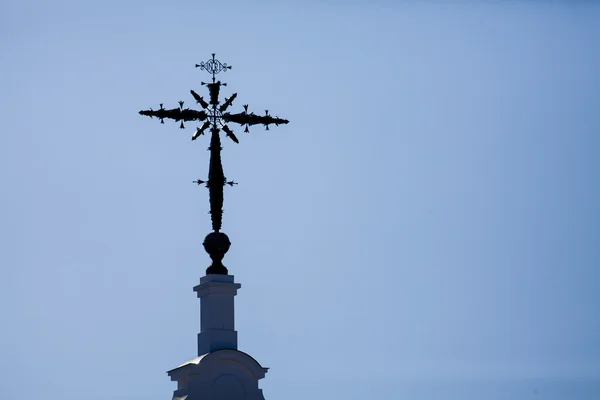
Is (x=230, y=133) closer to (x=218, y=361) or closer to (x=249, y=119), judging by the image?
(x=249, y=119)

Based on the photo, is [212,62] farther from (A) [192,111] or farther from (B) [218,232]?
(B) [218,232]

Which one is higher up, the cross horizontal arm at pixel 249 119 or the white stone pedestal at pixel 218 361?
the cross horizontal arm at pixel 249 119

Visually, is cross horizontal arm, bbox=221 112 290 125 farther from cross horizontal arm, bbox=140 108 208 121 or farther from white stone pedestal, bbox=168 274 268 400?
white stone pedestal, bbox=168 274 268 400

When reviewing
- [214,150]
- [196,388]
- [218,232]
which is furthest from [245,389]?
[214,150]

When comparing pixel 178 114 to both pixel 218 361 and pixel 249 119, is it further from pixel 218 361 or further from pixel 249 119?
pixel 218 361

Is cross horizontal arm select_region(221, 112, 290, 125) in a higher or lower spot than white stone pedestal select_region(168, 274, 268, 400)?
higher

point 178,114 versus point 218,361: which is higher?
point 178,114

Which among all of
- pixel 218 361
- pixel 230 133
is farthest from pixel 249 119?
pixel 218 361

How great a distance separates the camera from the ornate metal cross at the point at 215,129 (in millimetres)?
35438

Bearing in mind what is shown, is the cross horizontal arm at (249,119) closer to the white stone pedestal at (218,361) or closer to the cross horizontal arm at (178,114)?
the cross horizontal arm at (178,114)

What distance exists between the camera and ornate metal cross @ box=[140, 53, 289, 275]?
116ft

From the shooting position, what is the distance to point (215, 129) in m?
36.3

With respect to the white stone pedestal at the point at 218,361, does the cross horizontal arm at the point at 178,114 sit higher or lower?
higher

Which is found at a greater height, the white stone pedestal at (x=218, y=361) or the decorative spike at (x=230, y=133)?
the decorative spike at (x=230, y=133)
